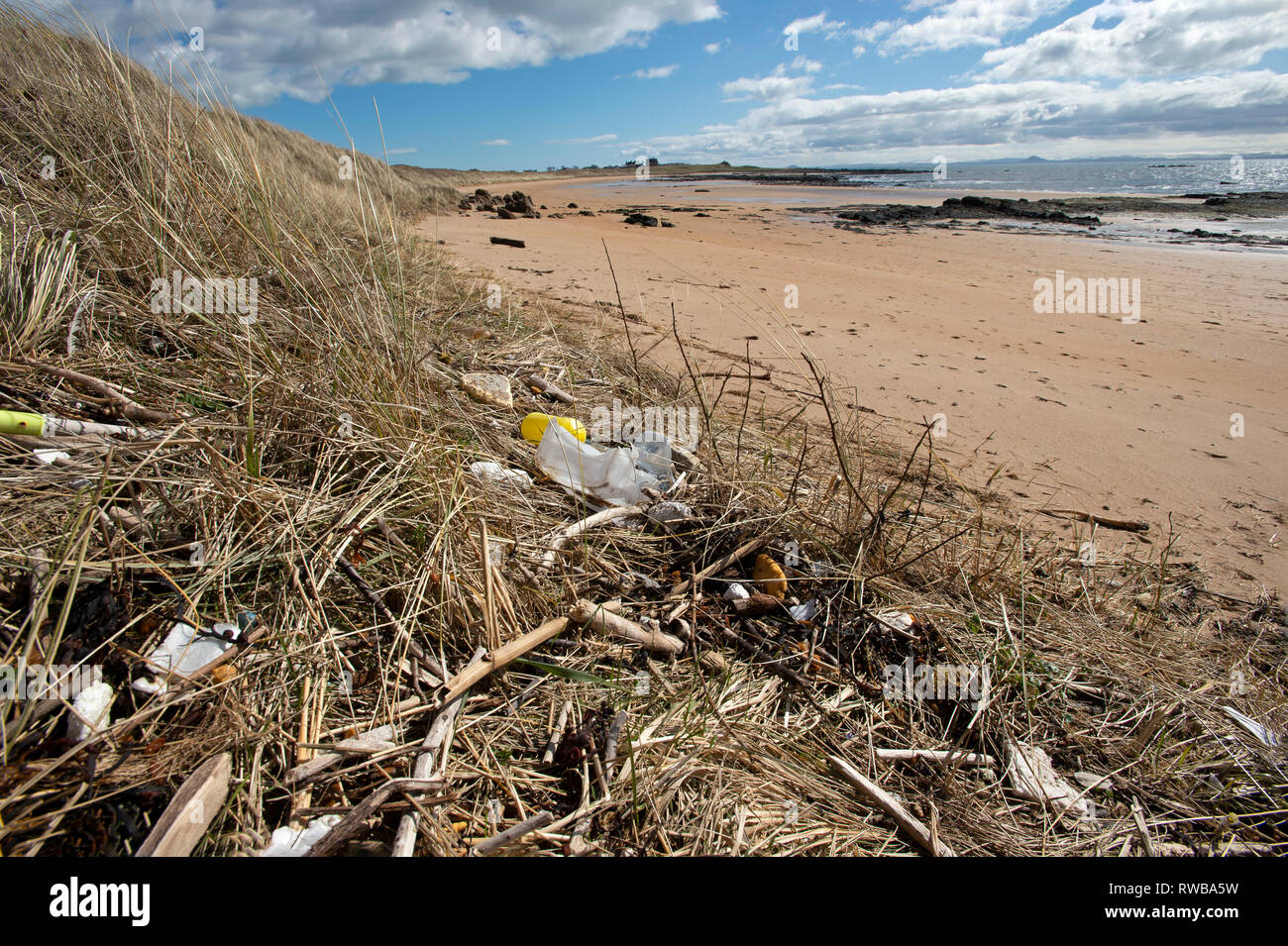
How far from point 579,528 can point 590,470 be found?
0.40 meters

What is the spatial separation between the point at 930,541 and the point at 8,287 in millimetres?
3534

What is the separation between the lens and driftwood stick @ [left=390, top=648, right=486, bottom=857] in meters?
1.21

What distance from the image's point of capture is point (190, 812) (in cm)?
114

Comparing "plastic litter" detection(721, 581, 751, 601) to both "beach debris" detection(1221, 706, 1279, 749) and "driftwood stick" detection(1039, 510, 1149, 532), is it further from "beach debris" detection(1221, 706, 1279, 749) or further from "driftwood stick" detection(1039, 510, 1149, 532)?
"driftwood stick" detection(1039, 510, 1149, 532)

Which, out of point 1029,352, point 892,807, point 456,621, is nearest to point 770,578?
point 892,807

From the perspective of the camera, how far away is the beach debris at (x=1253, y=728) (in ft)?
5.77

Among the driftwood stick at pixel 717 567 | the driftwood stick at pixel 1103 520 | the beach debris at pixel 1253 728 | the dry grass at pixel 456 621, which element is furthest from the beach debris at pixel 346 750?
the driftwood stick at pixel 1103 520

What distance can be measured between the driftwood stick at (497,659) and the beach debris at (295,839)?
333mm

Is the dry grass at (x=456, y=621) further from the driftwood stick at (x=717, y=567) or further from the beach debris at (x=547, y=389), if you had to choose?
the beach debris at (x=547, y=389)

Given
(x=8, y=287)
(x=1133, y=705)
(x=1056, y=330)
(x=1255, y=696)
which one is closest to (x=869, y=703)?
(x=1133, y=705)

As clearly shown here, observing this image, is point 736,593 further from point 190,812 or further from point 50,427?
point 50,427
